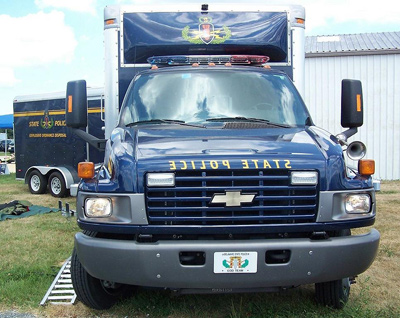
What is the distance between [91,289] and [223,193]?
1559mm

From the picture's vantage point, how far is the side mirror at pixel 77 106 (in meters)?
4.73

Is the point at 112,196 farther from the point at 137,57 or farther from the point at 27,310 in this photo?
Answer: the point at 137,57

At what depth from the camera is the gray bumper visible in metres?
3.42

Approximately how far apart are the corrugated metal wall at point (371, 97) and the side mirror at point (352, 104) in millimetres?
12137

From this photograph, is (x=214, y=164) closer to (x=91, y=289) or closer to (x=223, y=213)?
(x=223, y=213)

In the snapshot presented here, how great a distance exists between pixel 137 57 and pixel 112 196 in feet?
9.38

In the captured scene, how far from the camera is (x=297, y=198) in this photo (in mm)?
3559

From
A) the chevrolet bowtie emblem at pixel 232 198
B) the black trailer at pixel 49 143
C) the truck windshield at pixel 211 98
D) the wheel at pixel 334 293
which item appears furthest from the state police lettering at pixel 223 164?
the black trailer at pixel 49 143

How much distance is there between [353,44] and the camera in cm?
1748

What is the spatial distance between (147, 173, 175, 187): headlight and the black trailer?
9.26 meters

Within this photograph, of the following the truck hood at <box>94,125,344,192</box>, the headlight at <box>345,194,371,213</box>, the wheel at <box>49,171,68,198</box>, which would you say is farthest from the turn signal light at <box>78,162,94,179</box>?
the wheel at <box>49,171,68,198</box>

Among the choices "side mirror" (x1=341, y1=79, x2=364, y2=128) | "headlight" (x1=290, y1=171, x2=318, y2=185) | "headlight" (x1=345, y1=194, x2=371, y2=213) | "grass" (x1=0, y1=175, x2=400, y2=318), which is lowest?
"grass" (x1=0, y1=175, x2=400, y2=318)

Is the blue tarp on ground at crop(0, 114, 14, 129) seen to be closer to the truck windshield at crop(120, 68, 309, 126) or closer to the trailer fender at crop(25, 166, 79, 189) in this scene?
the trailer fender at crop(25, 166, 79, 189)

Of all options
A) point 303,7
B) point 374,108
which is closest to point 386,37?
point 374,108
